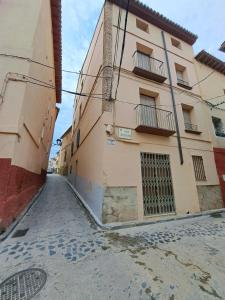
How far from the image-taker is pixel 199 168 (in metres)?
7.08

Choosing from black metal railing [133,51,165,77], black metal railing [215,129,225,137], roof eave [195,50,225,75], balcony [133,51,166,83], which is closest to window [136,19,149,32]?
balcony [133,51,166,83]

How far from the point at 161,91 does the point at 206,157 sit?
398 centimetres

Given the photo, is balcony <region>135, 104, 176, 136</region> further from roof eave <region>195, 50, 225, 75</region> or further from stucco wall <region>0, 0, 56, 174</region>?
roof eave <region>195, 50, 225, 75</region>

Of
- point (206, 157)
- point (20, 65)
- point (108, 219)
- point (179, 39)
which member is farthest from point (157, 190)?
point (179, 39)

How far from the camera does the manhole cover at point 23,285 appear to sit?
200 centimetres

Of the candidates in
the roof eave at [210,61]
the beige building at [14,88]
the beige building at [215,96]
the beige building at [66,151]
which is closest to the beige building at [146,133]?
the beige building at [215,96]

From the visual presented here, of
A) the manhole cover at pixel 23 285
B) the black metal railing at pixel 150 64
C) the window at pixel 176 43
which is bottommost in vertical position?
the manhole cover at pixel 23 285

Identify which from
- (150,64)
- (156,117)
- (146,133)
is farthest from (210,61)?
(146,133)

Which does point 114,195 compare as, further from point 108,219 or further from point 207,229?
point 207,229

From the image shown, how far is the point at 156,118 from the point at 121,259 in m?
5.73

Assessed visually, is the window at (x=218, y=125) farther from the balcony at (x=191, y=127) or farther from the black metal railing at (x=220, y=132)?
the balcony at (x=191, y=127)

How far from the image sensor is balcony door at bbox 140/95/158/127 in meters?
6.55

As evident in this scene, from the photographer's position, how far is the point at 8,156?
4.09 metres

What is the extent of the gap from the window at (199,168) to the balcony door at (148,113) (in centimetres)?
263
